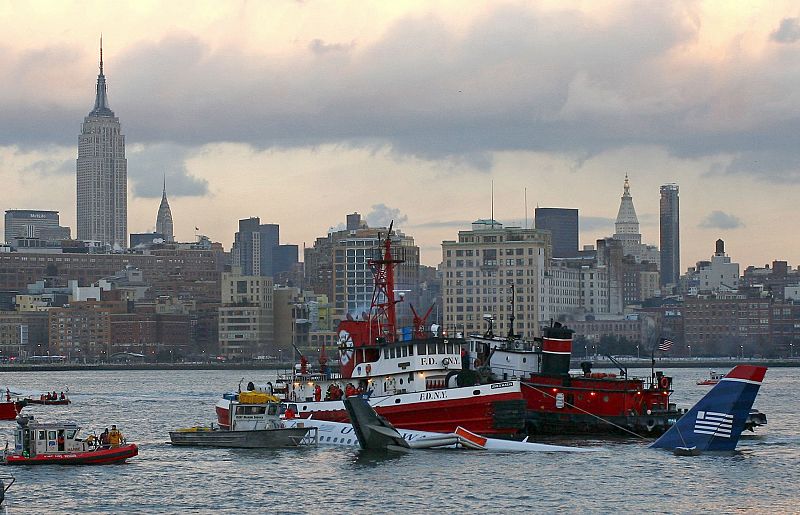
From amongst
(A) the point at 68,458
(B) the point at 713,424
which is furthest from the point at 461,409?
(A) the point at 68,458

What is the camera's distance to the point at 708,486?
77750 millimetres

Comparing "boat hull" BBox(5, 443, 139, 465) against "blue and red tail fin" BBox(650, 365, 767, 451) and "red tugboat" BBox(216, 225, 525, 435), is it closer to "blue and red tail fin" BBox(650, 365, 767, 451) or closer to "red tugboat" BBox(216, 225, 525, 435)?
"red tugboat" BBox(216, 225, 525, 435)

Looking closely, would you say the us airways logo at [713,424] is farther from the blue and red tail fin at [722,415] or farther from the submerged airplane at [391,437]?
the submerged airplane at [391,437]

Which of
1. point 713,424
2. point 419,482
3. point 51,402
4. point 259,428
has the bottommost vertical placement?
point 419,482

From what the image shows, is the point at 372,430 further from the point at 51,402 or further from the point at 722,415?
the point at 51,402

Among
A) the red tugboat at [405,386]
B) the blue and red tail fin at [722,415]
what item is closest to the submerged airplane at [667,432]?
the blue and red tail fin at [722,415]

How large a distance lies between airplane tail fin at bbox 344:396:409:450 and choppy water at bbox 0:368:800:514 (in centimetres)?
89

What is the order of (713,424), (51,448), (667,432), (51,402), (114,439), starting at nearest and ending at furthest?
(713,424) → (51,448) → (114,439) → (667,432) → (51,402)

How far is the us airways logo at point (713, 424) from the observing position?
83.4 meters

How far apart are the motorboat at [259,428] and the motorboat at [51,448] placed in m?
9.26

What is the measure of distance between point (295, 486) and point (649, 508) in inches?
687

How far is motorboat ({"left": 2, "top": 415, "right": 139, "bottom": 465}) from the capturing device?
86188 mm

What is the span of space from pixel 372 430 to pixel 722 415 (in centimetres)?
1879

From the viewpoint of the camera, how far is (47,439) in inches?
3398
